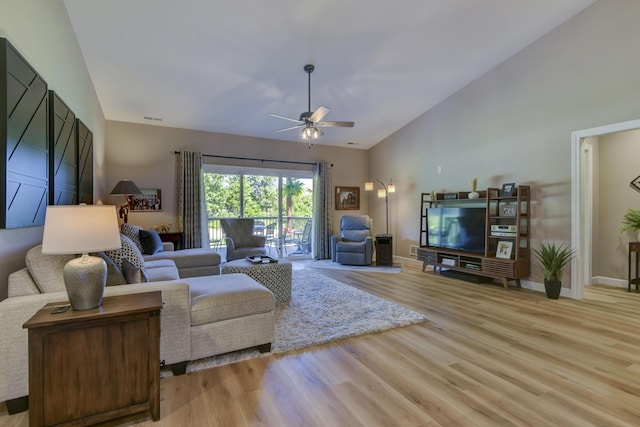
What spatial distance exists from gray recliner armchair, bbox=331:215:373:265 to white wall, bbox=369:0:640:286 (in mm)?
1580

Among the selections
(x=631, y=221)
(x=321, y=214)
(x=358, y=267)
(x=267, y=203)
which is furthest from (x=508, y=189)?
(x=267, y=203)

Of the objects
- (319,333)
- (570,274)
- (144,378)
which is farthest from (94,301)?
(570,274)

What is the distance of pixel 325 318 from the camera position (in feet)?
10.4

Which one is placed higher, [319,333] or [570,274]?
[570,274]

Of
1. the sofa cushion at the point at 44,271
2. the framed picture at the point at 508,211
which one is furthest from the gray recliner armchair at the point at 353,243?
the sofa cushion at the point at 44,271

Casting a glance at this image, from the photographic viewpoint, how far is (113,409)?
5.15ft

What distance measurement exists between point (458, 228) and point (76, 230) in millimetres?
5113

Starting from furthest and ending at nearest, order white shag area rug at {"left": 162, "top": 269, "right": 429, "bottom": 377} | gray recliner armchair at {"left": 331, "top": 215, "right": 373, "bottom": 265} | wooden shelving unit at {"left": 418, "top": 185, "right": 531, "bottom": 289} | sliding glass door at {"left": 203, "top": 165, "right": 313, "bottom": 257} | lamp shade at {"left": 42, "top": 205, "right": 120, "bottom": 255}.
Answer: sliding glass door at {"left": 203, "top": 165, "right": 313, "bottom": 257}, gray recliner armchair at {"left": 331, "top": 215, "right": 373, "bottom": 265}, wooden shelving unit at {"left": 418, "top": 185, "right": 531, "bottom": 289}, white shag area rug at {"left": 162, "top": 269, "right": 429, "bottom": 377}, lamp shade at {"left": 42, "top": 205, "right": 120, "bottom": 255}

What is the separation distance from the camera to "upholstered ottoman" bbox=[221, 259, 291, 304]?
352 centimetres

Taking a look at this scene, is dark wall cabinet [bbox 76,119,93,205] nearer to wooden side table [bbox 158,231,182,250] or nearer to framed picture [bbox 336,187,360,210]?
wooden side table [bbox 158,231,182,250]

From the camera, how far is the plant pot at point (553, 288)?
12.9 ft

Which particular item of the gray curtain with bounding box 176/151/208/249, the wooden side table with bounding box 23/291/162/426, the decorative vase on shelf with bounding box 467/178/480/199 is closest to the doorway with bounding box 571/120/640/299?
the decorative vase on shelf with bounding box 467/178/480/199

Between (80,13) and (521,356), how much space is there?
5.15 meters

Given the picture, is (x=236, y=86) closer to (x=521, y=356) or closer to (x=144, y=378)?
(x=144, y=378)
